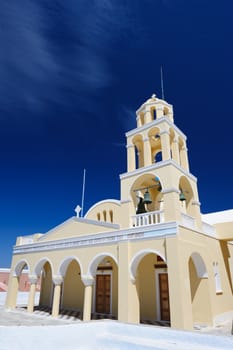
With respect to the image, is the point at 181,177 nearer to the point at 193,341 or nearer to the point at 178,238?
the point at 178,238

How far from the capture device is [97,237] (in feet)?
34.4

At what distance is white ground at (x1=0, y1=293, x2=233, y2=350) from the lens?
3625 mm

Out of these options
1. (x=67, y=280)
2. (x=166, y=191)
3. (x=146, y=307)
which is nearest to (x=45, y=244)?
(x=67, y=280)

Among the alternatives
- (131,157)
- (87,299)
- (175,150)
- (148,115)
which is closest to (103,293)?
(87,299)

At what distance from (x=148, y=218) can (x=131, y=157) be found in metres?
3.10

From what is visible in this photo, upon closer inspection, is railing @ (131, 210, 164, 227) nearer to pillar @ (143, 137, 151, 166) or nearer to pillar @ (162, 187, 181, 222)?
pillar @ (162, 187, 181, 222)

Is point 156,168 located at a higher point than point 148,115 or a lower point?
lower

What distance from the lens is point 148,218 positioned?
30.5 feet

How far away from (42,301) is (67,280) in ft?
10.1

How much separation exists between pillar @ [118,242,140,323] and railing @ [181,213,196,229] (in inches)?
91.1

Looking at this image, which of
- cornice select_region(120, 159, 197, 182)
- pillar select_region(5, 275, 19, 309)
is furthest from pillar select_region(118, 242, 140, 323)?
pillar select_region(5, 275, 19, 309)

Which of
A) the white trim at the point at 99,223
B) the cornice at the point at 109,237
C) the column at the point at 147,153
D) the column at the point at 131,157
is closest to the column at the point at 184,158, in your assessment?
the column at the point at 147,153

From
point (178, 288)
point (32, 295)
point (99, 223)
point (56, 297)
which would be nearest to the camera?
point (178, 288)

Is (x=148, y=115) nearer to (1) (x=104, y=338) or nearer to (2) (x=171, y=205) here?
(2) (x=171, y=205)
